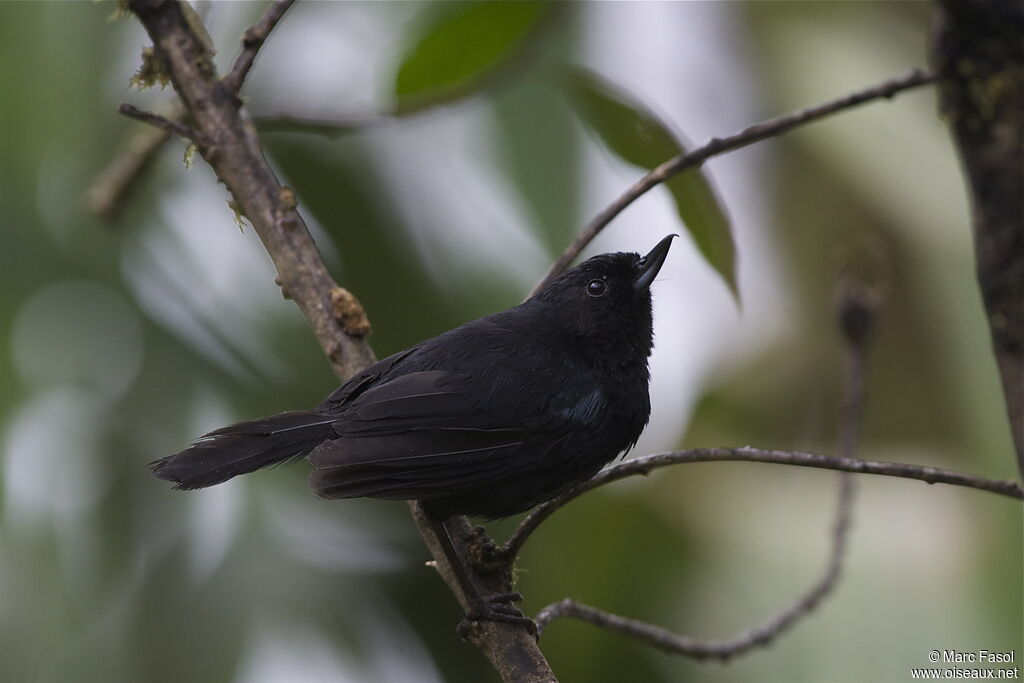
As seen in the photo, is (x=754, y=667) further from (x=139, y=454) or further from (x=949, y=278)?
(x=139, y=454)

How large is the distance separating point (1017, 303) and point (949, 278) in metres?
1.46

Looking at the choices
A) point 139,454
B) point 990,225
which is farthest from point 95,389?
point 990,225

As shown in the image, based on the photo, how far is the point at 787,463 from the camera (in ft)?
5.88

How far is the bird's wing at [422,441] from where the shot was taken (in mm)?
2074

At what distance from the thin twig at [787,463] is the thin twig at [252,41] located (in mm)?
1212

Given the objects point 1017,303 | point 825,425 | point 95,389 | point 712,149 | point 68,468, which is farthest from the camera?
point 825,425

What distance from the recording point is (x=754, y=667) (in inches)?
108

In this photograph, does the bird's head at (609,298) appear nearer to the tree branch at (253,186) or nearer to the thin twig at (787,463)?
the tree branch at (253,186)

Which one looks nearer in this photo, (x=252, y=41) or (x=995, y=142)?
(x=995, y=142)

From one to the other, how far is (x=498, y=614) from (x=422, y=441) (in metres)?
0.41

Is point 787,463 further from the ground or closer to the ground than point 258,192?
closer to the ground

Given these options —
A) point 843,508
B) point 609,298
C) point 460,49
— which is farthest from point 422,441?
point 460,49

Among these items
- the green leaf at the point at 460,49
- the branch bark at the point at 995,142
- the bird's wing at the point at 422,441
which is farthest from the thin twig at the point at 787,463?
the green leaf at the point at 460,49

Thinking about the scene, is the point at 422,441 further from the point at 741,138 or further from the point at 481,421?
the point at 741,138
